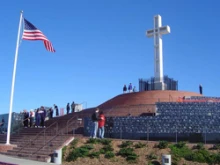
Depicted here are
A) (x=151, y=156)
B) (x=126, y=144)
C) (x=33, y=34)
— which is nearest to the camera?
(x=151, y=156)

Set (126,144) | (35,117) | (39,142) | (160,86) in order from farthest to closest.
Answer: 1. (160,86)
2. (35,117)
3. (39,142)
4. (126,144)

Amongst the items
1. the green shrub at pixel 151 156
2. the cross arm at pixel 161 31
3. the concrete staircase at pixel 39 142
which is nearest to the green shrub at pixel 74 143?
the concrete staircase at pixel 39 142

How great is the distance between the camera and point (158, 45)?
2941 cm

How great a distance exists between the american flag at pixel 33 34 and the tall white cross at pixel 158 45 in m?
13.1

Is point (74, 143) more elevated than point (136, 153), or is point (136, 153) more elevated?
point (74, 143)

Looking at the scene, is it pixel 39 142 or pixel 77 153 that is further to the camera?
pixel 39 142

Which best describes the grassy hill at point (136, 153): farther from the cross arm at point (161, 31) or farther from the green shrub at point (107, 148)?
the cross arm at point (161, 31)

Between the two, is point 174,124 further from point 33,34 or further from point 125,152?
point 33,34

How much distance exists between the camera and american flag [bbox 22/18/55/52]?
1845 cm

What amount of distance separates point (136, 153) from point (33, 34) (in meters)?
9.70

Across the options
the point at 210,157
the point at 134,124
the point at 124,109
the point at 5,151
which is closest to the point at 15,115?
the point at 5,151

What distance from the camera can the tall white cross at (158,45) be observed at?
29.0m

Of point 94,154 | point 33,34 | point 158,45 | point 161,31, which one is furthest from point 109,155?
point 161,31

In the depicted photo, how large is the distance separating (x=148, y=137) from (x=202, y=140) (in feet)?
9.30
